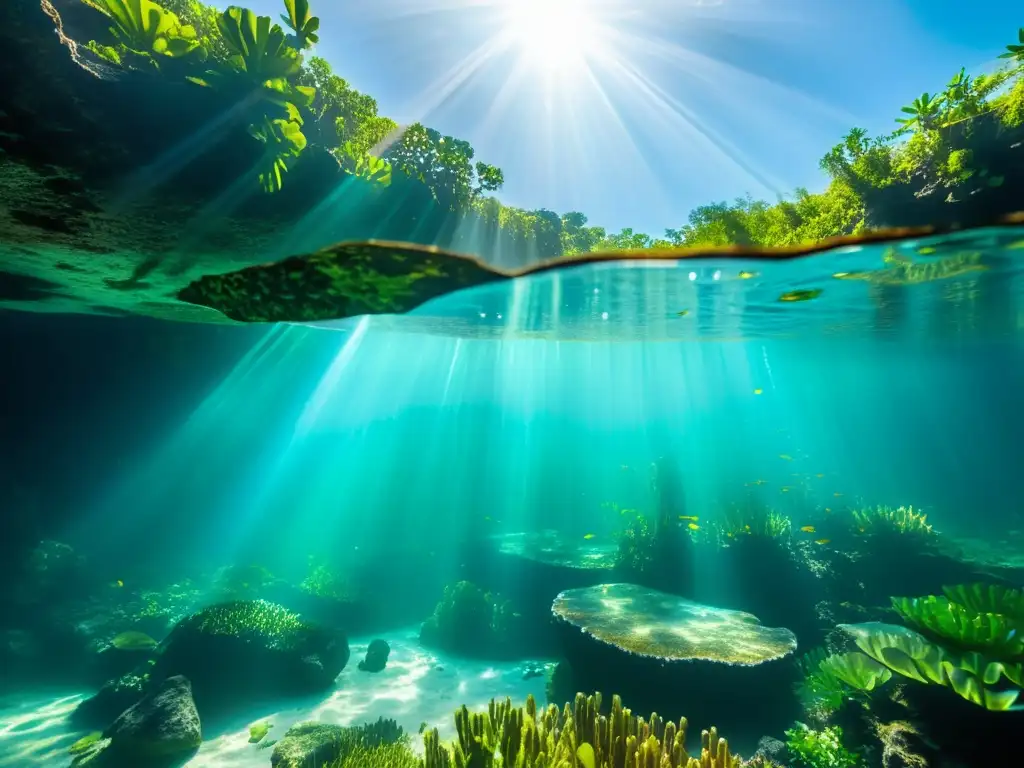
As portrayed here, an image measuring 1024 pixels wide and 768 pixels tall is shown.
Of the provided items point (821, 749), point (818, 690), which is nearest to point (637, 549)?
point (818, 690)

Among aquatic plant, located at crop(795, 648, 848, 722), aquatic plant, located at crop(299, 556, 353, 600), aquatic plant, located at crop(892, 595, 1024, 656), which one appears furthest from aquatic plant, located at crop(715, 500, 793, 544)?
aquatic plant, located at crop(299, 556, 353, 600)

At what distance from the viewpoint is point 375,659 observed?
1383cm

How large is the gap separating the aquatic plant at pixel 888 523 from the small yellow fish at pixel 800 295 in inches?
312

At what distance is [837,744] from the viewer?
21.8 feet

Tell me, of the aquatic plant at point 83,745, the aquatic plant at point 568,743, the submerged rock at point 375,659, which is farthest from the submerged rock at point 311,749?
the submerged rock at point 375,659

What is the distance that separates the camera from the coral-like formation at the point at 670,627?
838cm

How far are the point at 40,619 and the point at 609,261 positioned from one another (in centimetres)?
1958

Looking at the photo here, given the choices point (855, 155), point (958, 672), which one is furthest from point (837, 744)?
point (855, 155)

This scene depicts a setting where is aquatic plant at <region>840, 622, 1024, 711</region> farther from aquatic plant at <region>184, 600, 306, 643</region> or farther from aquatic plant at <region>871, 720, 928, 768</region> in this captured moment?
aquatic plant at <region>184, 600, 306, 643</region>

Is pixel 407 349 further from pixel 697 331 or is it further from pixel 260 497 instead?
pixel 697 331

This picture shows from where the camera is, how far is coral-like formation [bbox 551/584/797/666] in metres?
8.38

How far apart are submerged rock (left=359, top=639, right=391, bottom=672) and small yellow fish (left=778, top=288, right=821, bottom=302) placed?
1517 centimetres

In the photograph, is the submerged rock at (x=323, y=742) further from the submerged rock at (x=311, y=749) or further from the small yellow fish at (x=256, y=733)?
the small yellow fish at (x=256, y=733)

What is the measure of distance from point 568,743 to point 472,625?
12.6 m
